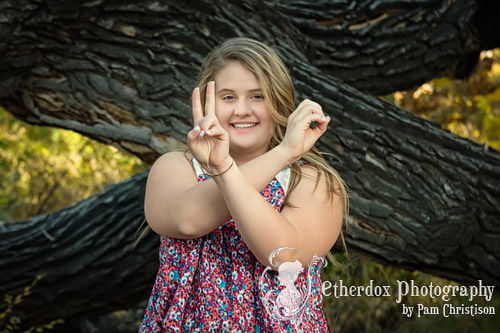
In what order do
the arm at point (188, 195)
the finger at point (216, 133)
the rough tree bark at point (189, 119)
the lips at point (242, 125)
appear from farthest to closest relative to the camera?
the rough tree bark at point (189, 119) → the lips at point (242, 125) → the arm at point (188, 195) → the finger at point (216, 133)

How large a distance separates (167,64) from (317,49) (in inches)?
34.2

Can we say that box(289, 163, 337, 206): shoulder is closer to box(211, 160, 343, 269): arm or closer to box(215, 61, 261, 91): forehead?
box(211, 160, 343, 269): arm

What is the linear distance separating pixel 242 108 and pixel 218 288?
1.94 feet

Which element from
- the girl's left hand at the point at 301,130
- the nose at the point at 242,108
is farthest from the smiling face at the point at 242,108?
the girl's left hand at the point at 301,130

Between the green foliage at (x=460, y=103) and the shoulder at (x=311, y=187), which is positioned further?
the green foliage at (x=460, y=103)

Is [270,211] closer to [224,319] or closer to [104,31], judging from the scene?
[224,319]

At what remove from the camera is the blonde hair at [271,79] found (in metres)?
2.03

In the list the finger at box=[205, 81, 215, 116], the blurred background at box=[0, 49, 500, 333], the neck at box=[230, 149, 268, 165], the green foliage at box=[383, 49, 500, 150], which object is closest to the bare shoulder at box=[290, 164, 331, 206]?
the neck at box=[230, 149, 268, 165]

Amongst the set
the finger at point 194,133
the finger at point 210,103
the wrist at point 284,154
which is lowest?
the wrist at point 284,154

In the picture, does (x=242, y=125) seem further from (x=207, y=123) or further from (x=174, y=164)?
(x=207, y=123)

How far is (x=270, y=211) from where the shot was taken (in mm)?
1690

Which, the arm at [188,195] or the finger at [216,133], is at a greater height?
the finger at [216,133]

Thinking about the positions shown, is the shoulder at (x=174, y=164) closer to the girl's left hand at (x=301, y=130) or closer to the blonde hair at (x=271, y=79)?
the blonde hair at (x=271, y=79)

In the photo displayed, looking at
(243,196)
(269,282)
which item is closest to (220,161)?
(243,196)
